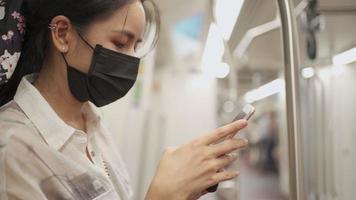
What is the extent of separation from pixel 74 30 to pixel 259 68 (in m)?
3.39

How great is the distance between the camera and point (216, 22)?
2.14 metres

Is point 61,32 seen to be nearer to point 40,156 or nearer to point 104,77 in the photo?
point 104,77

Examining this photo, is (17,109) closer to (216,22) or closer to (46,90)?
(46,90)

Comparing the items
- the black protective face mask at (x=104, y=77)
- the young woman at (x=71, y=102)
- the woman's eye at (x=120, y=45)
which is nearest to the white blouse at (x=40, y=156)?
the young woman at (x=71, y=102)

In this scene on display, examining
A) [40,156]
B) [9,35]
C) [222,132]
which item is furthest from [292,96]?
[9,35]

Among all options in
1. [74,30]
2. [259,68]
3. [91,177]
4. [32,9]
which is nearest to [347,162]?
[91,177]

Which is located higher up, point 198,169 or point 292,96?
point 292,96

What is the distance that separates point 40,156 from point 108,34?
0.39 meters

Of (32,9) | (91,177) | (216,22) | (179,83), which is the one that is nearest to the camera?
(91,177)

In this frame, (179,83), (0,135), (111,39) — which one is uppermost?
(111,39)

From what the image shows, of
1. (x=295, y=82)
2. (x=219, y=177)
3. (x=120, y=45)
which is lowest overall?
(x=219, y=177)

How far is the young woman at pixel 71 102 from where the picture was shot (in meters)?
0.78

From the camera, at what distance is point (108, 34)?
0.93 meters

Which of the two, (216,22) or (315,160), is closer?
(315,160)
